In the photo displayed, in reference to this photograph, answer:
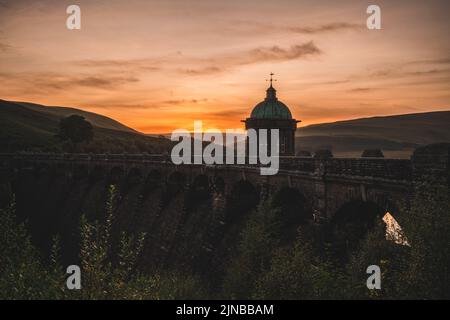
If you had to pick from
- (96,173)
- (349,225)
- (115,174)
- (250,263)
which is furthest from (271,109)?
(250,263)

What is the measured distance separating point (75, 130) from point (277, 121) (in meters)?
65.8

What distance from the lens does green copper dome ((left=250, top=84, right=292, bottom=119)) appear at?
5647cm

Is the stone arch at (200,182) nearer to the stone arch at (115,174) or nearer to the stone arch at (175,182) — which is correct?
the stone arch at (175,182)

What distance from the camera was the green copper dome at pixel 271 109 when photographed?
56469 mm

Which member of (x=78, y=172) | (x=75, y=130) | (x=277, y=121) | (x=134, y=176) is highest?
(x=75, y=130)

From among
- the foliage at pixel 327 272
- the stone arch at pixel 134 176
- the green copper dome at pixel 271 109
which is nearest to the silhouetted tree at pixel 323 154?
the foliage at pixel 327 272

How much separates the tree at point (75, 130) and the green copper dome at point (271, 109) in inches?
2419

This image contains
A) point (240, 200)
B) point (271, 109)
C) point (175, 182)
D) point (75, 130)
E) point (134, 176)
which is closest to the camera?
point (240, 200)

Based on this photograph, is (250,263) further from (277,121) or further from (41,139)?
(41,139)

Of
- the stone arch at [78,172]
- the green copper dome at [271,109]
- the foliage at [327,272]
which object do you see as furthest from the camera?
the stone arch at [78,172]

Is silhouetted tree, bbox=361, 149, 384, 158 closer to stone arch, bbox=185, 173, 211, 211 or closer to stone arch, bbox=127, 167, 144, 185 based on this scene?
stone arch, bbox=185, 173, 211, 211

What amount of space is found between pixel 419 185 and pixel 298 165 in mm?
11362

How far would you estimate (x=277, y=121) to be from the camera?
56.0 metres
